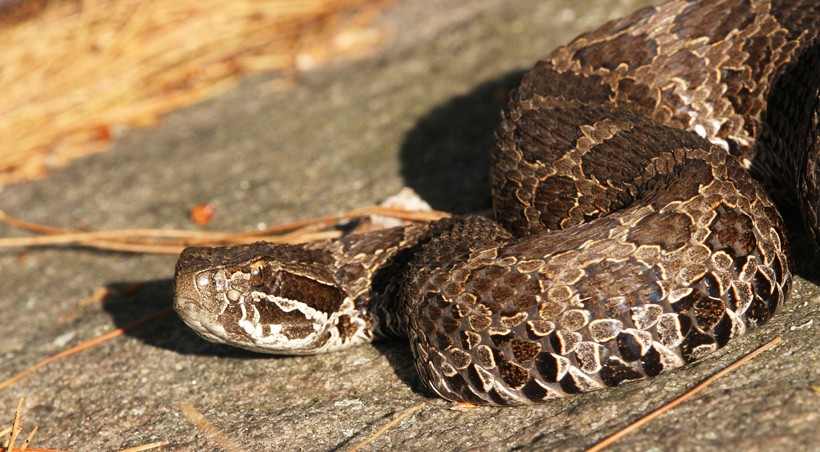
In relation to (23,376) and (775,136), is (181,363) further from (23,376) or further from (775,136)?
(775,136)

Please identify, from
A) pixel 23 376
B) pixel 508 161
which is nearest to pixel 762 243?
pixel 508 161

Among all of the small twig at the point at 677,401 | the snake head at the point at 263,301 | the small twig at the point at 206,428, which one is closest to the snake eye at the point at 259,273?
the snake head at the point at 263,301

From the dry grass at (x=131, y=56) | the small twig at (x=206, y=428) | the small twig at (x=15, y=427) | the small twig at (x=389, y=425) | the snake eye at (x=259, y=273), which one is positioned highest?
the dry grass at (x=131, y=56)

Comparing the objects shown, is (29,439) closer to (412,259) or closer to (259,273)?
(259,273)

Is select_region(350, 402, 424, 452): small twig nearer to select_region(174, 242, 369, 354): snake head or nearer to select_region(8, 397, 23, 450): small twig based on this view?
select_region(174, 242, 369, 354): snake head

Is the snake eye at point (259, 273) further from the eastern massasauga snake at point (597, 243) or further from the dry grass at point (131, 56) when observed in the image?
the dry grass at point (131, 56)

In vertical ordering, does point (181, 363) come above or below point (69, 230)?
below
